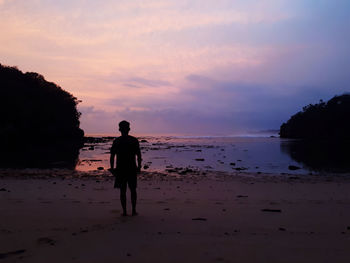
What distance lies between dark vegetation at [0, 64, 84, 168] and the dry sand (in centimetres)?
3559

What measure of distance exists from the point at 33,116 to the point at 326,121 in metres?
101

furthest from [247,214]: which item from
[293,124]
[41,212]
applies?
[293,124]

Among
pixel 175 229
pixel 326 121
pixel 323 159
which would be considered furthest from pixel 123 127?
pixel 326 121

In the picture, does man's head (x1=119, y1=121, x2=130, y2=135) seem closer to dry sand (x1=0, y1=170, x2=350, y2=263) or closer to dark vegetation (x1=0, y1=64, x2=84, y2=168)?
dry sand (x1=0, y1=170, x2=350, y2=263)

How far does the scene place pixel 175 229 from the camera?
651 cm

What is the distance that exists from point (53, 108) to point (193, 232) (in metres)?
79.2

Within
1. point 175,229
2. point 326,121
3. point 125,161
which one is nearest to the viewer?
point 175,229

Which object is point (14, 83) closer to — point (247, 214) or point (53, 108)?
point (53, 108)

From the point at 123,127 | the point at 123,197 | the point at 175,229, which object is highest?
the point at 123,127

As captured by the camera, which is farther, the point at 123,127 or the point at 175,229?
the point at 123,127

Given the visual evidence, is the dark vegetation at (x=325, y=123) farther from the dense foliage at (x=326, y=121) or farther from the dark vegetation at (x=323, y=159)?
the dark vegetation at (x=323, y=159)

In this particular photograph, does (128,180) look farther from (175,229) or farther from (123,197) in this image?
(175,229)

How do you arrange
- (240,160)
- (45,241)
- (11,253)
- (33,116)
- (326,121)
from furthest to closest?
(326,121), (33,116), (240,160), (45,241), (11,253)

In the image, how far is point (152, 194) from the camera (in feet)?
38.7
